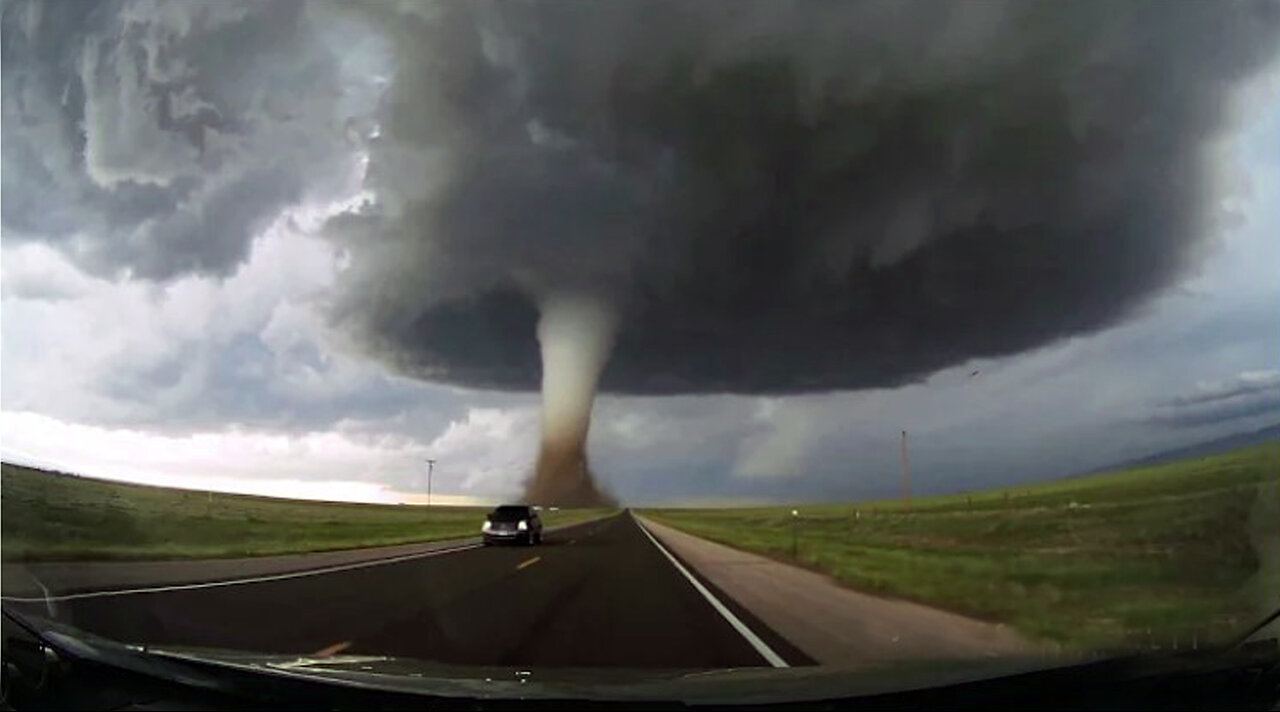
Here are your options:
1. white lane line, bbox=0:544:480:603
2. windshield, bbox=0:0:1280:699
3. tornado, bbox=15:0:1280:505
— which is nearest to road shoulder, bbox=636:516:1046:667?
windshield, bbox=0:0:1280:699

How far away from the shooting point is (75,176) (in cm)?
422

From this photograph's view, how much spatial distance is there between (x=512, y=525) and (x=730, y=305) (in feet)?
4.14

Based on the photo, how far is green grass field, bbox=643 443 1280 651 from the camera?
3229 mm

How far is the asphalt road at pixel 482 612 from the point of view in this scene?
3600 millimetres

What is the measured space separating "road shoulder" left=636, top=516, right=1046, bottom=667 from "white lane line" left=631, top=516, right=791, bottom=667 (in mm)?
45

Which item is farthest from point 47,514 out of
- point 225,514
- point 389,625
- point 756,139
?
point 756,139

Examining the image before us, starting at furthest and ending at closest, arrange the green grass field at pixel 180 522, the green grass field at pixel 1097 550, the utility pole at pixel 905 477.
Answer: the green grass field at pixel 180 522 → the utility pole at pixel 905 477 → the green grass field at pixel 1097 550

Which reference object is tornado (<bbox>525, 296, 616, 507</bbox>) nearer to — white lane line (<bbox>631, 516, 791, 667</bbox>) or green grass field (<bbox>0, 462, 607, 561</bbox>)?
green grass field (<bbox>0, 462, 607, 561</bbox>)

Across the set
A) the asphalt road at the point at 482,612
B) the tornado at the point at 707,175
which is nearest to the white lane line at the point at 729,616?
the asphalt road at the point at 482,612

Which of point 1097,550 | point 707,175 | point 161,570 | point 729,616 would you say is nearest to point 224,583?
point 161,570

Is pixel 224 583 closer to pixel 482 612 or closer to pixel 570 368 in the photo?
pixel 482 612

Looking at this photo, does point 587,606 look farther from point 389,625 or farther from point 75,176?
point 75,176

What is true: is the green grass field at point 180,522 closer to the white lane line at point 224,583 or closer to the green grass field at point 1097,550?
the white lane line at point 224,583

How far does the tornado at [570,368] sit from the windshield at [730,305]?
0.01 m
